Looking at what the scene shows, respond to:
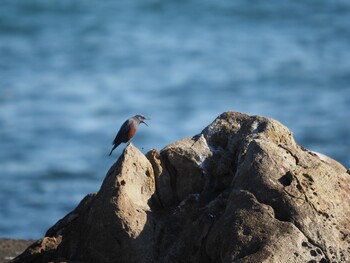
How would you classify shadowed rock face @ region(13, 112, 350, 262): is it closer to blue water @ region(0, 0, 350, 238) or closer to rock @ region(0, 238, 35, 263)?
rock @ region(0, 238, 35, 263)

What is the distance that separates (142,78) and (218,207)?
17035mm

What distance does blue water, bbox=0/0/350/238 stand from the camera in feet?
57.3

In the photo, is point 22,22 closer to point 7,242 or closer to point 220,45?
point 220,45

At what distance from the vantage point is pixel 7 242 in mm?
9289

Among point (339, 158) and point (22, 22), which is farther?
point (22, 22)

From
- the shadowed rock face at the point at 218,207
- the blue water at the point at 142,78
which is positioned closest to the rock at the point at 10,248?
the shadowed rock face at the point at 218,207

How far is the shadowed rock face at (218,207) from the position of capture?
620 cm

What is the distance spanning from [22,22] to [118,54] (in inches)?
153

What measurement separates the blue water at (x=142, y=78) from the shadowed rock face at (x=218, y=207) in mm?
6863

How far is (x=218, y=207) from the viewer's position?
6637 millimetres

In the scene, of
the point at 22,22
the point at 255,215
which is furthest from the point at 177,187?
the point at 22,22

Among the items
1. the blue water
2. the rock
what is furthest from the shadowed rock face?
the blue water

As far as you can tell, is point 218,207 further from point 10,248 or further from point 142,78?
point 142,78

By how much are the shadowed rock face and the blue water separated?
270 inches
